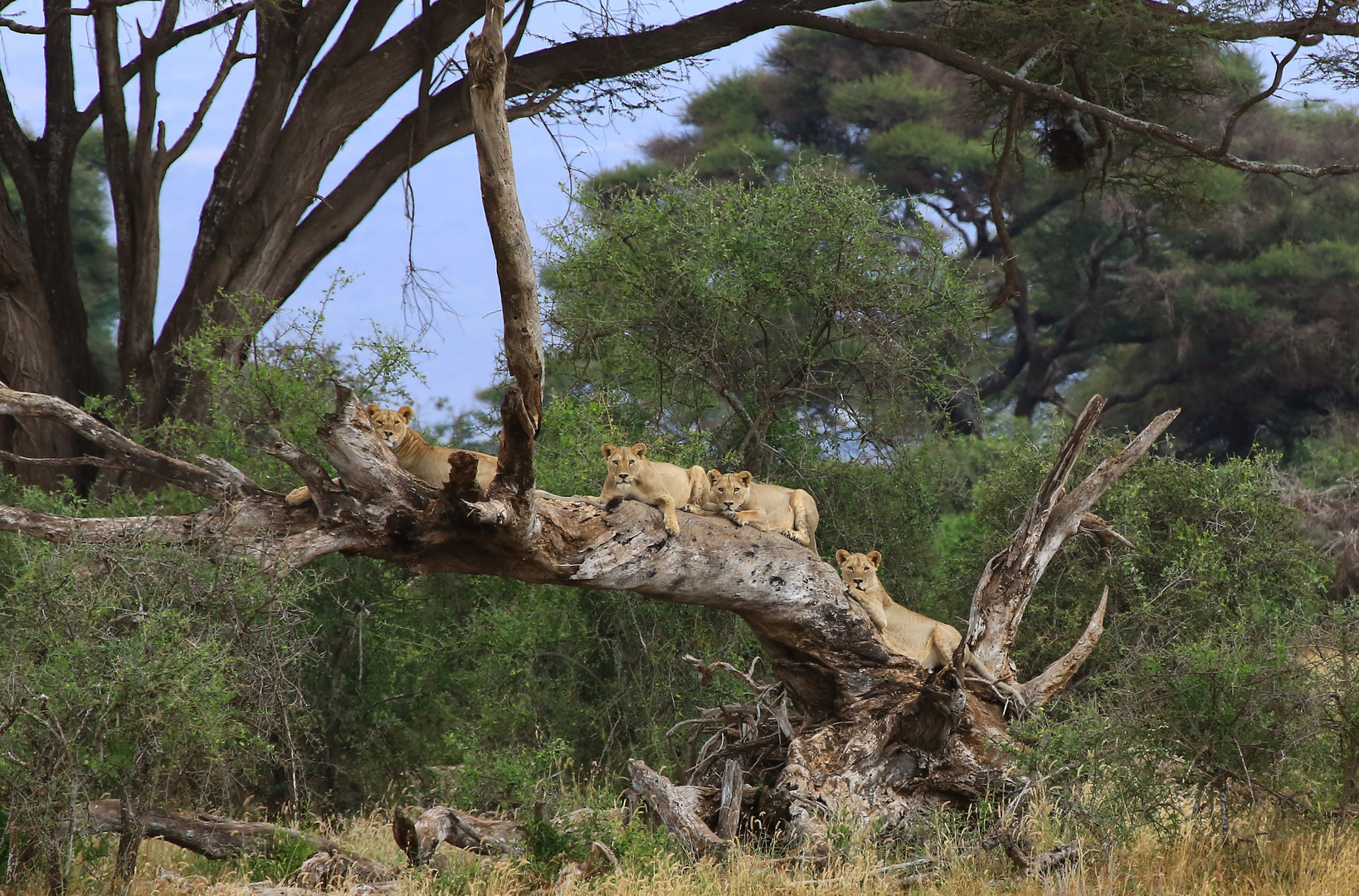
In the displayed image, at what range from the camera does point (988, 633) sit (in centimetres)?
850

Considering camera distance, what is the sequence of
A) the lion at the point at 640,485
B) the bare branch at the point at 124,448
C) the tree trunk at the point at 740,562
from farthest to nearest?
1. the lion at the point at 640,485
2. the bare branch at the point at 124,448
3. the tree trunk at the point at 740,562

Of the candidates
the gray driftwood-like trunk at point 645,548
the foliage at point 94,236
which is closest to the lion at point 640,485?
the gray driftwood-like trunk at point 645,548

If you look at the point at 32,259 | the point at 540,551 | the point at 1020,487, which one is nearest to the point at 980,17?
the point at 1020,487

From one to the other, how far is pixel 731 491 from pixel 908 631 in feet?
5.45

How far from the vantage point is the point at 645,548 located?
7.25 metres

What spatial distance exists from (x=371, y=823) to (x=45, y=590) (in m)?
4.61

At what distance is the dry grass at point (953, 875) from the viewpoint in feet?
22.4

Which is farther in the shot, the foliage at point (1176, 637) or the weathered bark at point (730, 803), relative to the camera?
the weathered bark at point (730, 803)

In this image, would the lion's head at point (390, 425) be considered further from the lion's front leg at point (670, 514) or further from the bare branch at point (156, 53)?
the bare branch at point (156, 53)

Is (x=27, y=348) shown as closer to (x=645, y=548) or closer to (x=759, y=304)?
(x=759, y=304)

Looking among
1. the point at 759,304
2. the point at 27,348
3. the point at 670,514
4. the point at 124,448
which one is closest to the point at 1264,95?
the point at 759,304

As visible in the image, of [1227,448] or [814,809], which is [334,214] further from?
[1227,448]

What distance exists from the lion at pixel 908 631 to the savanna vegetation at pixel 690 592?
0.65 feet

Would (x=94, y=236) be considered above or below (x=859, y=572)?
above
